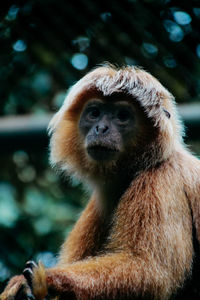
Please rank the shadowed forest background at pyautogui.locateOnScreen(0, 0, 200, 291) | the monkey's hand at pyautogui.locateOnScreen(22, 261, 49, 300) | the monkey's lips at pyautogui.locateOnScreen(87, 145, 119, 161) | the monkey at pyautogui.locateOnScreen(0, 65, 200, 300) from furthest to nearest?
the shadowed forest background at pyautogui.locateOnScreen(0, 0, 200, 291)
the monkey's lips at pyautogui.locateOnScreen(87, 145, 119, 161)
the monkey at pyautogui.locateOnScreen(0, 65, 200, 300)
the monkey's hand at pyautogui.locateOnScreen(22, 261, 49, 300)

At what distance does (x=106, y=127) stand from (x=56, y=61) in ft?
5.31

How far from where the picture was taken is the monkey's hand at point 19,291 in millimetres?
3475

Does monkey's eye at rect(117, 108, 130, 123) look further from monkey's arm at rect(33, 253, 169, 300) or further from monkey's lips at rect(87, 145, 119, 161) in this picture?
monkey's arm at rect(33, 253, 169, 300)

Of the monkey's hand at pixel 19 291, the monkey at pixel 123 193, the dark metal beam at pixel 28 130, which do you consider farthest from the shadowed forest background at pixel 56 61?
the monkey's hand at pixel 19 291

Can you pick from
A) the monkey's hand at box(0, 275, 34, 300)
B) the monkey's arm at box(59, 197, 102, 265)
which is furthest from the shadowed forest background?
the monkey's hand at box(0, 275, 34, 300)

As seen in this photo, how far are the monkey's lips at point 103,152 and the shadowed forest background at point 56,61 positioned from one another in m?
0.37

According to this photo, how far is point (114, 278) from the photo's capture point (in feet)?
11.9

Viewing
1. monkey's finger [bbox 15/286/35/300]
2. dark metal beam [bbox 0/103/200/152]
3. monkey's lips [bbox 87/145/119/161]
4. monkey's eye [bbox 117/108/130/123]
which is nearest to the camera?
monkey's finger [bbox 15/286/35/300]

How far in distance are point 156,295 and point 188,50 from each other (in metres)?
2.36

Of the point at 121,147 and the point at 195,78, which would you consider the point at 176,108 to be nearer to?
the point at 121,147

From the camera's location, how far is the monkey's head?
4.14 metres

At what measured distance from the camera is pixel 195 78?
5254mm

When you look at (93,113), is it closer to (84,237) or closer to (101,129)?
(101,129)

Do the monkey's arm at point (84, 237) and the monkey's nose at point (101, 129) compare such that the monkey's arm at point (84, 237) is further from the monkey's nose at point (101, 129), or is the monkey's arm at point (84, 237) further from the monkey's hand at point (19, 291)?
the monkey's hand at point (19, 291)
